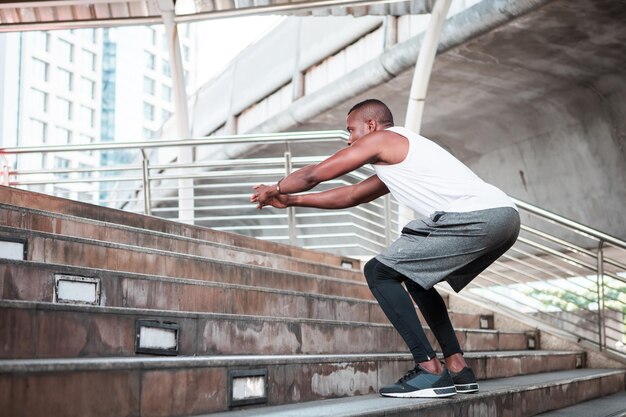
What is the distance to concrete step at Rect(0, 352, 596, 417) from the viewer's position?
270cm

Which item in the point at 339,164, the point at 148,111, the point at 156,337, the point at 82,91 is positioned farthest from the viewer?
the point at 148,111

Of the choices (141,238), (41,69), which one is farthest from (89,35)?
(141,238)

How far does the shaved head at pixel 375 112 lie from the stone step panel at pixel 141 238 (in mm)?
2050

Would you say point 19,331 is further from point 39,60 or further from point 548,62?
point 39,60

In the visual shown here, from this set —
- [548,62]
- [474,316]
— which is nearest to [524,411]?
[474,316]

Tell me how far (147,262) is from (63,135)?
236 feet

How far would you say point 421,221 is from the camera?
392 cm

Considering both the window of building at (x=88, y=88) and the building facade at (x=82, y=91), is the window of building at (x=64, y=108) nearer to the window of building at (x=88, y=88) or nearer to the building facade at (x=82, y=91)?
the building facade at (x=82, y=91)

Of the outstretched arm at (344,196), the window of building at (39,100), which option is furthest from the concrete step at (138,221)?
the window of building at (39,100)

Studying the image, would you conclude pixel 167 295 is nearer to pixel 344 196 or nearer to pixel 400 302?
pixel 344 196

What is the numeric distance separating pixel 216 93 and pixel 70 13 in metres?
11.6

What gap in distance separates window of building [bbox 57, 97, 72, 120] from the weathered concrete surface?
6086 cm

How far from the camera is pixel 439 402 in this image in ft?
12.1

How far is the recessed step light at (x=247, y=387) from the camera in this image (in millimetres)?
3434
